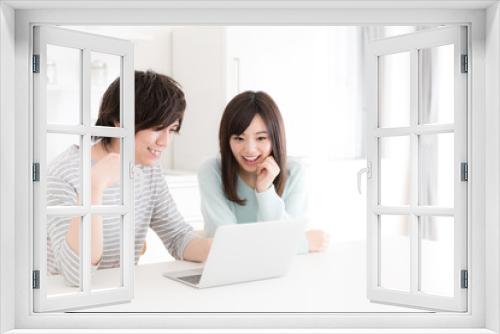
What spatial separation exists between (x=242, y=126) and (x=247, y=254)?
46.8 inches

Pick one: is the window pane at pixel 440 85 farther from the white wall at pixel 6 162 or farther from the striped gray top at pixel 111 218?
the white wall at pixel 6 162

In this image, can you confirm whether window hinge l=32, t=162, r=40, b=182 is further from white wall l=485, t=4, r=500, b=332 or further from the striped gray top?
white wall l=485, t=4, r=500, b=332

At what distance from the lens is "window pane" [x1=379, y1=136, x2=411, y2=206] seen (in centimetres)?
484

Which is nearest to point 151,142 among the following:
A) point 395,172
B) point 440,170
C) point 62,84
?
point 62,84

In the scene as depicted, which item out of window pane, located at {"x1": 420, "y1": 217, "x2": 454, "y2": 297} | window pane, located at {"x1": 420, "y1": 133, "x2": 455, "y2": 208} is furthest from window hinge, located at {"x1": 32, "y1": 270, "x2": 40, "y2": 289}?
window pane, located at {"x1": 420, "y1": 133, "x2": 455, "y2": 208}

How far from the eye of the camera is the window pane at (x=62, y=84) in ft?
13.7

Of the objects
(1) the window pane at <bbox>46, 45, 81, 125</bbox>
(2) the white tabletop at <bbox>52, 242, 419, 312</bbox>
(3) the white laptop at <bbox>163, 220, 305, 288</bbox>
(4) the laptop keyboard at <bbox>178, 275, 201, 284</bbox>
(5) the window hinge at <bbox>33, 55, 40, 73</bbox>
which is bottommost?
(2) the white tabletop at <bbox>52, 242, 419, 312</bbox>

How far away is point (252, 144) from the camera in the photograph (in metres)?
3.07

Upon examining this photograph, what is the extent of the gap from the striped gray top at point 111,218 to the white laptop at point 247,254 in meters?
0.37

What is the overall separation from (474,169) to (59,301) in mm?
1069

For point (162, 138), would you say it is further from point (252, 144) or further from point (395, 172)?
point (395, 172)

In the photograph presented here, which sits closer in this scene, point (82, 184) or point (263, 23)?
point (263, 23)

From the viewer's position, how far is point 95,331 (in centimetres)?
147

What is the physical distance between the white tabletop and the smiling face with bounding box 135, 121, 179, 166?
0.54 meters
